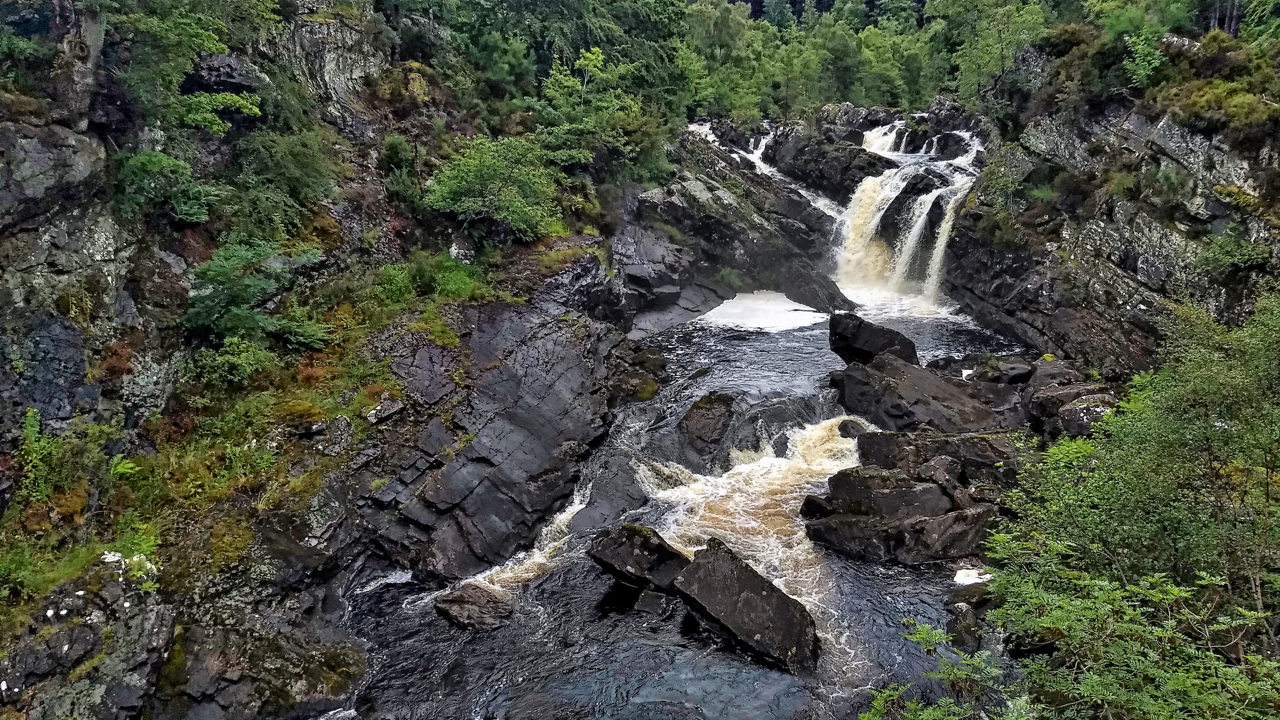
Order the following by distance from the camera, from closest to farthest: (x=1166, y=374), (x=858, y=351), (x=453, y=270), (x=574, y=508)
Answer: (x=1166, y=374) < (x=574, y=508) < (x=453, y=270) < (x=858, y=351)

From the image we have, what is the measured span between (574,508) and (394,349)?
663cm

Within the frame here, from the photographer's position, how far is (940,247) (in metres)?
30.8

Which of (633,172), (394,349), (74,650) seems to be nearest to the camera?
(74,650)

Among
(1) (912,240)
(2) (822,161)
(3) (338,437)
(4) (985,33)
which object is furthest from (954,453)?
(4) (985,33)

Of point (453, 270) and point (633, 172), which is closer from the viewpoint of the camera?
point (453, 270)

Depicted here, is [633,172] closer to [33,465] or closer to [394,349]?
[394,349]

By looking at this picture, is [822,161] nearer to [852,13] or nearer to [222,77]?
[222,77]

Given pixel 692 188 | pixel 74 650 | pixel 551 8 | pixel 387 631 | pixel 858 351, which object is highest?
pixel 551 8

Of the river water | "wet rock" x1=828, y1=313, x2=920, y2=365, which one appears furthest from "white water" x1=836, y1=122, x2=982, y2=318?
the river water

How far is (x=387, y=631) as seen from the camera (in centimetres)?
1281

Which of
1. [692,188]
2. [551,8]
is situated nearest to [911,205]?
[692,188]

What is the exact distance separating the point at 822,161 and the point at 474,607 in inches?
1314

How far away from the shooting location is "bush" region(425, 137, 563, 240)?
22.5 m

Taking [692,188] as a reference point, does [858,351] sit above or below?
below
